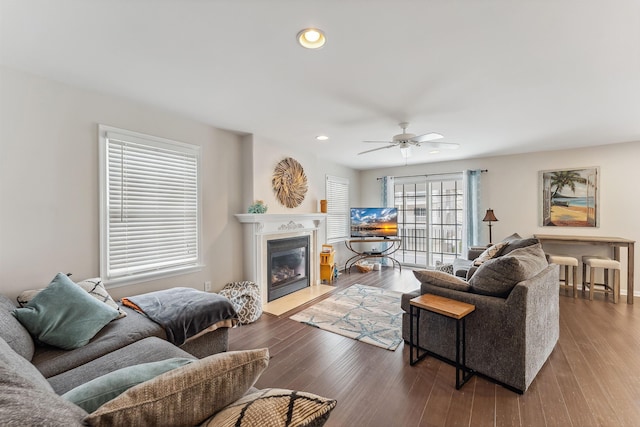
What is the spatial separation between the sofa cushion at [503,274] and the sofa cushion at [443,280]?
0.25 feet

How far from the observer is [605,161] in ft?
14.4

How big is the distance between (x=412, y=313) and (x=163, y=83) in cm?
299

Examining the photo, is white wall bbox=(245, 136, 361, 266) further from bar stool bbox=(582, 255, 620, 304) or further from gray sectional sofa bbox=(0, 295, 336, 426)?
bar stool bbox=(582, 255, 620, 304)

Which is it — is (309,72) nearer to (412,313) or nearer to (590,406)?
(412,313)

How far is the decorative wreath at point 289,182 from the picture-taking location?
14.2ft

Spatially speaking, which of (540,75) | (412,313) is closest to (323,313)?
(412,313)

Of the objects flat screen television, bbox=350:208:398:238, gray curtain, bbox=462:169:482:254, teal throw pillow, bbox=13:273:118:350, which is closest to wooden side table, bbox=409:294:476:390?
teal throw pillow, bbox=13:273:118:350

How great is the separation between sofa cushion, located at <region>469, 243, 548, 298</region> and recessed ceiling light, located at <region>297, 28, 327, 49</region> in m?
2.08

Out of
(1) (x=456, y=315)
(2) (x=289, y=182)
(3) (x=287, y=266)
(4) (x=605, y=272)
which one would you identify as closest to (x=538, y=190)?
(4) (x=605, y=272)

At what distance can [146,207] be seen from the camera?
2912mm

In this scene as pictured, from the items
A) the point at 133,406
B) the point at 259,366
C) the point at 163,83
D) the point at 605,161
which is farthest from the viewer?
the point at 605,161

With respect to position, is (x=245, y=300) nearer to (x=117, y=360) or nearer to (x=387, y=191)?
(x=117, y=360)

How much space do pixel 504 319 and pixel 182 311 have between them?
253cm

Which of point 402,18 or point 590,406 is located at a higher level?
point 402,18
